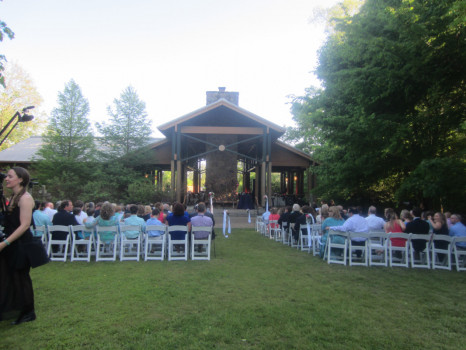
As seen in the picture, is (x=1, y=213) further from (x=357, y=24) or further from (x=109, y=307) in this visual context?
(x=357, y=24)

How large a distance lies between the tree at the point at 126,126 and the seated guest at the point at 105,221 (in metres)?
13.5

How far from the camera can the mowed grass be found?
10.0 feet

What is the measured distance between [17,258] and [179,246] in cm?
432

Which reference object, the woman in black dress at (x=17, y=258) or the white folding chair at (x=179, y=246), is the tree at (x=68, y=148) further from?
the woman in black dress at (x=17, y=258)

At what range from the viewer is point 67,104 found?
19688 millimetres

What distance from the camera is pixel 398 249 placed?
6.58 m

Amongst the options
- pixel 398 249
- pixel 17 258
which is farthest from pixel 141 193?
pixel 17 258

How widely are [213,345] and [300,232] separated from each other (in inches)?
232

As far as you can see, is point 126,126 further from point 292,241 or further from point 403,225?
point 403,225

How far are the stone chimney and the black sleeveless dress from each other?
2342cm

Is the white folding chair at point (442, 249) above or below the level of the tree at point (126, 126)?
below

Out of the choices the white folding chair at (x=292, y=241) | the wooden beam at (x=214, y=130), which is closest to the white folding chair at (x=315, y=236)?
the white folding chair at (x=292, y=241)

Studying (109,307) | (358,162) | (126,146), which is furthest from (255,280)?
(126,146)

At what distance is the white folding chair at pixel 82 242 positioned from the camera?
21.9 ft
